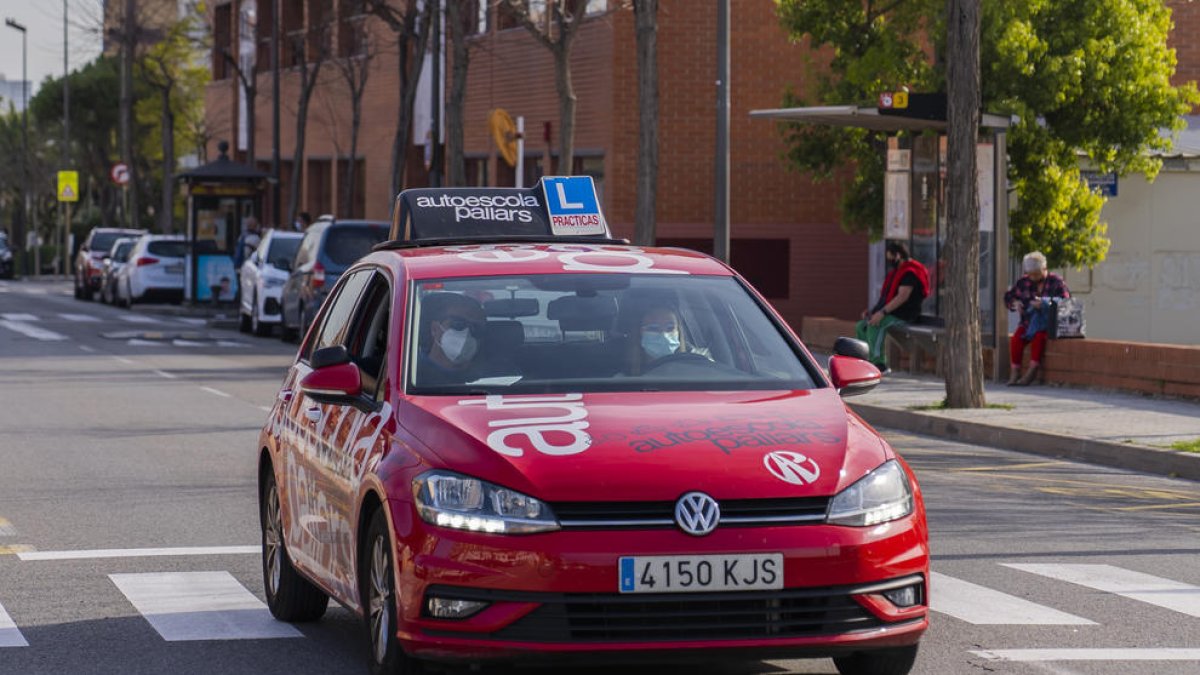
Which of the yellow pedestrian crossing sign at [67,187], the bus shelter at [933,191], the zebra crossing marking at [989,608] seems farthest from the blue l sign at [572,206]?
the yellow pedestrian crossing sign at [67,187]

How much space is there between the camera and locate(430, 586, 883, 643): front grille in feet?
22.4

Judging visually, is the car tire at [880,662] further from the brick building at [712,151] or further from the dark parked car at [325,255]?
the brick building at [712,151]

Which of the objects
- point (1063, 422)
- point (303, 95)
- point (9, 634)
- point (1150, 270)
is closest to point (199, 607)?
point (9, 634)

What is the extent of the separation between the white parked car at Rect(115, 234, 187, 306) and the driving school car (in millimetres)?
41767

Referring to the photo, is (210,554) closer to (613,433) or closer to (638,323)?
(638,323)

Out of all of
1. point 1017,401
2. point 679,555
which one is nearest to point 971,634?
point 679,555

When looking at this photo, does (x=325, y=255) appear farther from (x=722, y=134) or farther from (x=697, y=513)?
(x=697, y=513)

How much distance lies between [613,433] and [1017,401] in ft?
51.2

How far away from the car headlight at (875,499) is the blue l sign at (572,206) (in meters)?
6.21

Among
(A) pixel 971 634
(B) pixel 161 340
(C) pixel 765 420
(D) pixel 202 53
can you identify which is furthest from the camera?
(D) pixel 202 53

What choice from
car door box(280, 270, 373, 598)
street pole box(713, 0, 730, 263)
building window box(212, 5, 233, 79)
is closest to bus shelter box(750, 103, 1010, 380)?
street pole box(713, 0, 730, 263)

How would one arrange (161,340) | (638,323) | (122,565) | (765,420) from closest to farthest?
(765,420), (638,323), (122,565), (161,340)

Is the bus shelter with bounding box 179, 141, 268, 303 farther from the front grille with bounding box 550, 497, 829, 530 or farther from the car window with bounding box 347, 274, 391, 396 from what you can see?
the front grille with bounding box 550, 497, 829, 530

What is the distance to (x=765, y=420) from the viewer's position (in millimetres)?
7383
